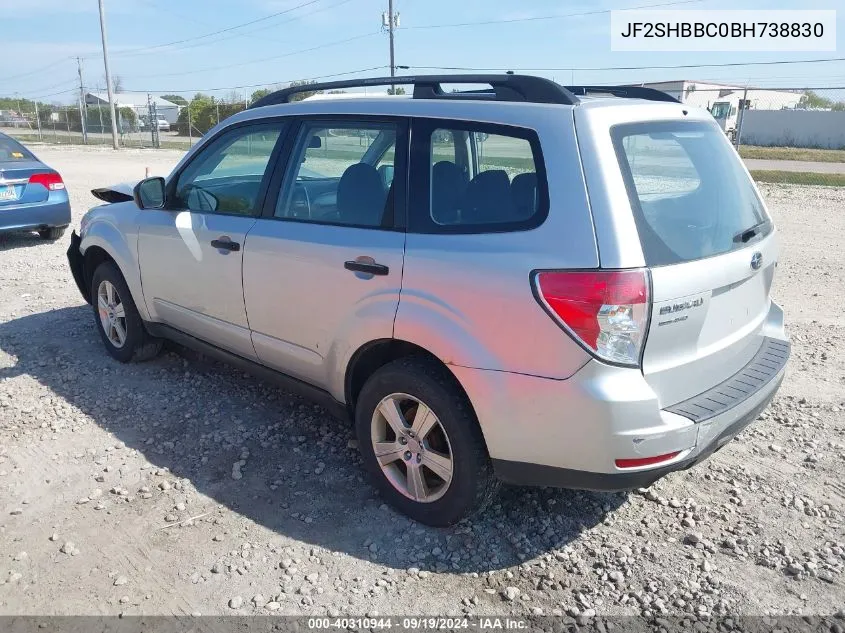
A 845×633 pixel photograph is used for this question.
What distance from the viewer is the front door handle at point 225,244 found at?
386 centimetres

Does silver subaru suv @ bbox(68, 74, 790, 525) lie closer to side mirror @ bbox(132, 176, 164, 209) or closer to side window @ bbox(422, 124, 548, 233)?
side window @ bbox(422, 124, 548, 233)

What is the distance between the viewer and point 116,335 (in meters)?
5.23

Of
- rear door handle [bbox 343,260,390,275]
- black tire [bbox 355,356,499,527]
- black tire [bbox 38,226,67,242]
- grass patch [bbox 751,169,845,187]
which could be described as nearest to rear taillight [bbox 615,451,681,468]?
black tire [bbox 355,356,499,527]

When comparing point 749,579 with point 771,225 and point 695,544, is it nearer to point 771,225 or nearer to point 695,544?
point 695,544

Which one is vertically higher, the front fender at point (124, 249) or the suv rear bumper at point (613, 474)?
the front fender at point (124, 249)

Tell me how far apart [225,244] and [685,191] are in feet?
8.01

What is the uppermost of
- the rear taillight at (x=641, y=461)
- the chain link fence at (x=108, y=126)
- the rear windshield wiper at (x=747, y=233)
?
the chain link fence at (x=108, y=126)

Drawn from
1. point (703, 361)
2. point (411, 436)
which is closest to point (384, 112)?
point (411, 436)

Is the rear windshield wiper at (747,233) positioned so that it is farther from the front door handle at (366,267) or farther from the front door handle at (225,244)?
the front door handle at (225,244)

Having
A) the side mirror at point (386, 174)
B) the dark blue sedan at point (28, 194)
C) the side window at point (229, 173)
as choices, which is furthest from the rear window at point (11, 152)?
the side mirror at point (386, 174)

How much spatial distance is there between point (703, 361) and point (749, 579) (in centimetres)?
94

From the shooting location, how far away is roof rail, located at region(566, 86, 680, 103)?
3418 mm

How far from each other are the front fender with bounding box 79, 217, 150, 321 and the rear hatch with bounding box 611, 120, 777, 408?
3.42 metres

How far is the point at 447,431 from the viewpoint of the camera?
9.73 ft
